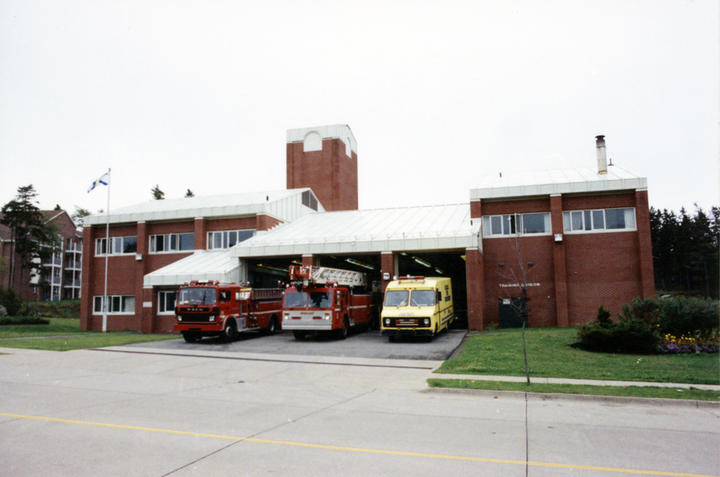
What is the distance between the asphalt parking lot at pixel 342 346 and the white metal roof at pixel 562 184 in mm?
9071

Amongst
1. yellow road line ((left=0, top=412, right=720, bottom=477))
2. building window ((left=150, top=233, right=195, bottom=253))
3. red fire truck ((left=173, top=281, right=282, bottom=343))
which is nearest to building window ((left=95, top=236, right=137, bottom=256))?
building window ((left=150, top=233, right=195, bottom=253))

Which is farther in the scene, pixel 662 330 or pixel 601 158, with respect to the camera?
pixel 601 158

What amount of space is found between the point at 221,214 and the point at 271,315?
1049 centimetres

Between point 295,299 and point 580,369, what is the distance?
13.4m

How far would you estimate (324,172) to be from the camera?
49375 millimetres

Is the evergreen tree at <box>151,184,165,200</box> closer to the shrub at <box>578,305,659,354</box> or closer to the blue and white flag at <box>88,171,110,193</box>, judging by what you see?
the blue and white flag at <box>88,171,110,193</box>

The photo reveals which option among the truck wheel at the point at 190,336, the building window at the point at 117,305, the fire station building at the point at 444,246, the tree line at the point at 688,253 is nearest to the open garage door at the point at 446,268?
the fire station building at the point at 444,246

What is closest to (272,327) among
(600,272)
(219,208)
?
(219,208)

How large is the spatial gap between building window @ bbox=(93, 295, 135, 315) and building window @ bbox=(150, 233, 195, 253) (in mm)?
3935

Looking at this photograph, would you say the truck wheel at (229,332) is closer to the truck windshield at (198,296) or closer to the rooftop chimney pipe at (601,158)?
the truck windshield at (198,296)

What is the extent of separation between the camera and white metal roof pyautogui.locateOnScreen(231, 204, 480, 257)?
27781mm

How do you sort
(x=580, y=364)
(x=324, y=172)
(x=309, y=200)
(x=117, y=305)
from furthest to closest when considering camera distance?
(x=324, y=172)
(x=309, y=200)
(x=117, y=305)
(x=580, y=364)

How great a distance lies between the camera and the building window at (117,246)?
3800 cm

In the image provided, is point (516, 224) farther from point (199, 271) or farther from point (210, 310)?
point (199, 271)
